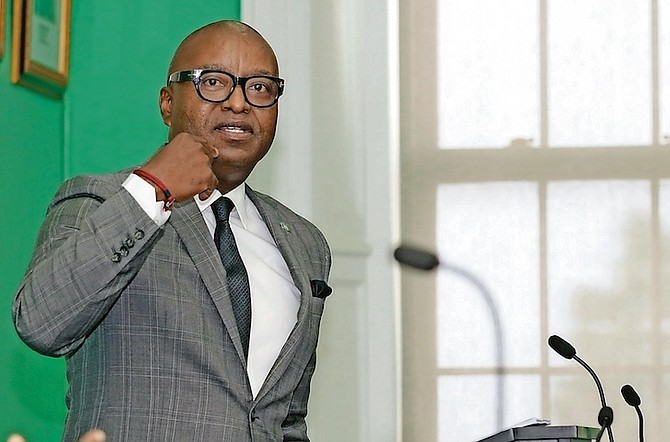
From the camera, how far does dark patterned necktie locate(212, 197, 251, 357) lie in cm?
227

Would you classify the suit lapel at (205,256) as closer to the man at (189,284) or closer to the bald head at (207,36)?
the man at (189,284)

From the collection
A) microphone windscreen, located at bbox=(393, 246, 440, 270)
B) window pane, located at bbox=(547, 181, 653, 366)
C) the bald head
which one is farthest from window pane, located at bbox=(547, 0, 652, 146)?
the bald head

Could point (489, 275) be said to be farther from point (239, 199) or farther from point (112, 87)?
point (239, 199)

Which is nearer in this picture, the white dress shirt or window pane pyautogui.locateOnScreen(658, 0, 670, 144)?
the white dress shirt

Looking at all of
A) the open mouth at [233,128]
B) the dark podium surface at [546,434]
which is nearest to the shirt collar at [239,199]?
the open mouth at [233,128]

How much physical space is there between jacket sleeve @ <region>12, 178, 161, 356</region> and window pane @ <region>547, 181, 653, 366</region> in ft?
7.56

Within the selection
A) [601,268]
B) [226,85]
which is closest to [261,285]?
[226,85]

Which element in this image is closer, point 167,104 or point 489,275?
point 167,104

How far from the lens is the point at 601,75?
161 inches

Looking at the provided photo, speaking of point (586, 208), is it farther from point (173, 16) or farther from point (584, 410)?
point (173, 16)

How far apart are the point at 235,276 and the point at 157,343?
8.6 inches

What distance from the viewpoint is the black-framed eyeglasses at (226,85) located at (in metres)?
2.37

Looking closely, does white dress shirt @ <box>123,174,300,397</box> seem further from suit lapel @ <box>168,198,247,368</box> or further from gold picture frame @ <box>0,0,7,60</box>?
gold picture frame @ <box>0,0,7,60</box>

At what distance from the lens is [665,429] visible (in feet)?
13.0
